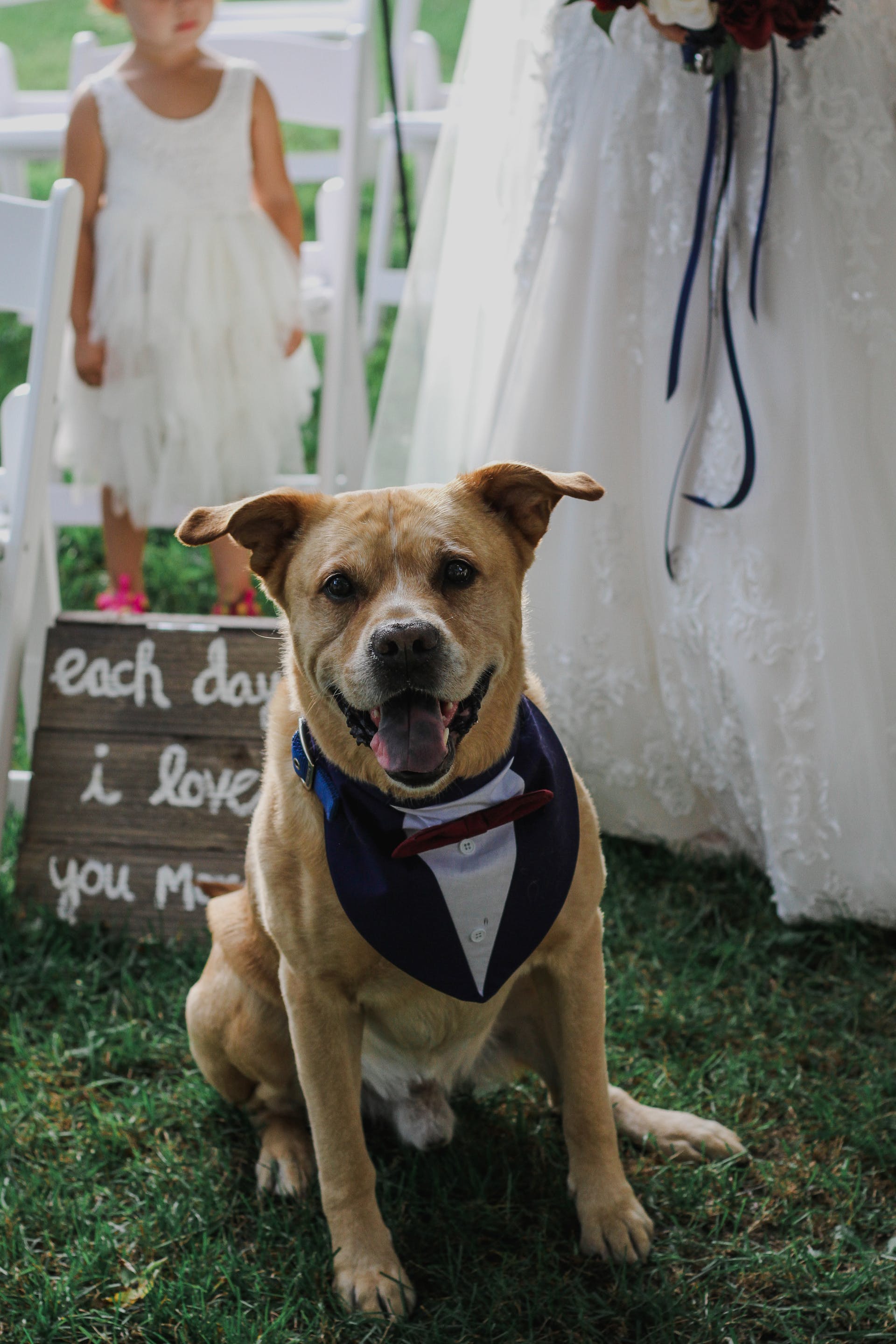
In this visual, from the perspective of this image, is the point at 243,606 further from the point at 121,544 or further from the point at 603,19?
the point at 603,19

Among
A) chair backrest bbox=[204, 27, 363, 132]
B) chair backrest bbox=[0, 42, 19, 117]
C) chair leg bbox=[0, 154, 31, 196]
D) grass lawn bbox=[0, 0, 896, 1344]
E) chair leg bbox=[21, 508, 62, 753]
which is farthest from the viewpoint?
chair backrest bbox=[0, 42, 19, 117]

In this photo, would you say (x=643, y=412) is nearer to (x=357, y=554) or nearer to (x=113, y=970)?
(x=357, y=554)

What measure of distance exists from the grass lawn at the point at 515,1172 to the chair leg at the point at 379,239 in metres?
3.34

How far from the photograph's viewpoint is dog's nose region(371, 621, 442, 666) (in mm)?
1561

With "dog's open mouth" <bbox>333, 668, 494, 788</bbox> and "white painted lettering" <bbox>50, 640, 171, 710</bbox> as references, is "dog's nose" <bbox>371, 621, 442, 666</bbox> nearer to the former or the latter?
"dog's open mouth" <bbox>333, 668, 494, 788</bbox>

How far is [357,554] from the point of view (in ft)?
5.48

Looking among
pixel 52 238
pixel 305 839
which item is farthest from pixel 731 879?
pixel 52 238

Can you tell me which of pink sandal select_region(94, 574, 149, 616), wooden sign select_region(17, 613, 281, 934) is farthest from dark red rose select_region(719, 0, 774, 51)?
pink sandal select_region(94, 574, 149, 616)

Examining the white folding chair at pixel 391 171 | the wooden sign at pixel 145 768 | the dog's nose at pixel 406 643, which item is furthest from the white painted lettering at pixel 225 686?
the white folding chair at pixel 391 171

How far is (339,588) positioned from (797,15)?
1.36 meters

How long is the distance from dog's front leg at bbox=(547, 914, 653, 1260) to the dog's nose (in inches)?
20.9

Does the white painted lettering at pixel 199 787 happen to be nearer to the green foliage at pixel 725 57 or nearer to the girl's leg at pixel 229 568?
the girl's leg at pixel 229 568

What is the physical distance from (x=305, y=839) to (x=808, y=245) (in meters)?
1.53

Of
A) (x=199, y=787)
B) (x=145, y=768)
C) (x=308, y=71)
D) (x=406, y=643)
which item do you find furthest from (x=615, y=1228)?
(x=308, y=71)
